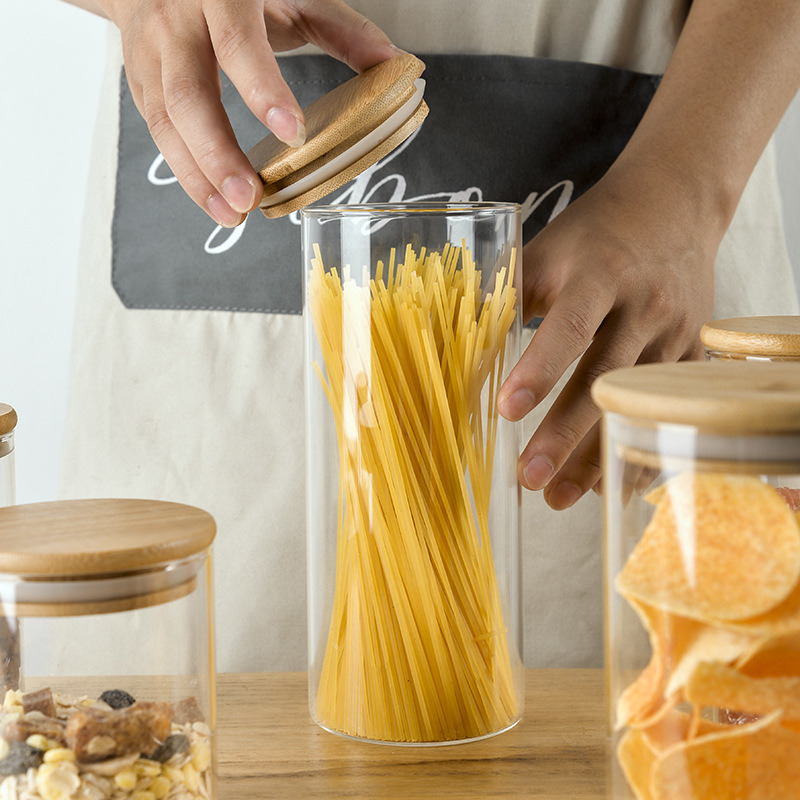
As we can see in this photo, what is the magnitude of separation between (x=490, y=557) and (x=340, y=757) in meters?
0.13

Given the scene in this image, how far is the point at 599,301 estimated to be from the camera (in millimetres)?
573

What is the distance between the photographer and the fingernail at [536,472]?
563 mm

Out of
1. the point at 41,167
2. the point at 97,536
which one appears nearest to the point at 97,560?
the point at 97,536

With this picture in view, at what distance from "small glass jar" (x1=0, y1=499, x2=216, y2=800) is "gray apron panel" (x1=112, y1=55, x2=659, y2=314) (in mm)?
424

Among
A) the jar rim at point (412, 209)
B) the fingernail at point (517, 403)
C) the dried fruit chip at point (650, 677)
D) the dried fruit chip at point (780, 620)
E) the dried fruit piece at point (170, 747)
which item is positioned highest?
the jar rim at point (412, 209)

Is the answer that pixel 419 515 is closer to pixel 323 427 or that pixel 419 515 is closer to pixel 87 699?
pixel 323 427

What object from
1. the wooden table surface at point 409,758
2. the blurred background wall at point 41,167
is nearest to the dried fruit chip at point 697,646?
the wooden table surface at point 409,758

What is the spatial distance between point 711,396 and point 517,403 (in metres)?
0.20

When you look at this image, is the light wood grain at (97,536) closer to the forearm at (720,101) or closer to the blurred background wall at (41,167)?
the forearm at (720,101)

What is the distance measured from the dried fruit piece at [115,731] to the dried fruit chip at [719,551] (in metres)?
0.21

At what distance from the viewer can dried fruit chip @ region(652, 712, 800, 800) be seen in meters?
Result: 0.32

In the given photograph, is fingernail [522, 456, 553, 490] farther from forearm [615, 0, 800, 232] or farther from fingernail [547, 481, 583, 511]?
forearm [615, 0, 800, 232]

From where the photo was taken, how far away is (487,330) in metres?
0.52

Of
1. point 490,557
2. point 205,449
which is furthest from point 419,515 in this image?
point 205,449
